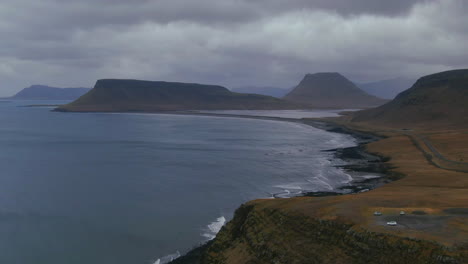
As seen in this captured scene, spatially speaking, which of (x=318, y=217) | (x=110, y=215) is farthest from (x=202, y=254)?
(x=110, y=215)

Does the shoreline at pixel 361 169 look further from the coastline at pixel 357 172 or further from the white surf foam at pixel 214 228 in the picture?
the white surf foam at pixel 214 228

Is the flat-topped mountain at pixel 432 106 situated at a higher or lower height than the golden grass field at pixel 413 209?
higher

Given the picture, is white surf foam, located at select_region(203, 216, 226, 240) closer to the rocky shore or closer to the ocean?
the ocean

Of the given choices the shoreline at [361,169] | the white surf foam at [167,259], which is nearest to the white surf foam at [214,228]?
the white surf foam at [167,259]

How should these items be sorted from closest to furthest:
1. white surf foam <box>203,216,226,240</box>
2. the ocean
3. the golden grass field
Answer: the golden grass field
the ocean
white surf foam <box>203,216,226,240</box>

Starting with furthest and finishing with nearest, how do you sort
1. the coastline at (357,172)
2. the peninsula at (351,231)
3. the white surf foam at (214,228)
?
the white surf foam at (214,228) → the coastline at (357,172) → the peninsula at (351,231)

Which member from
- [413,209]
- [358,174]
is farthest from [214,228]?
[358,174]

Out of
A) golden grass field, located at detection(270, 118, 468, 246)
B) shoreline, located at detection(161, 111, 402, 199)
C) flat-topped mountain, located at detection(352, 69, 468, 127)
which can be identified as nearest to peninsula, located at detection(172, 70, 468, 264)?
golden grass field, located at detection(270, 118, 468, 246)
